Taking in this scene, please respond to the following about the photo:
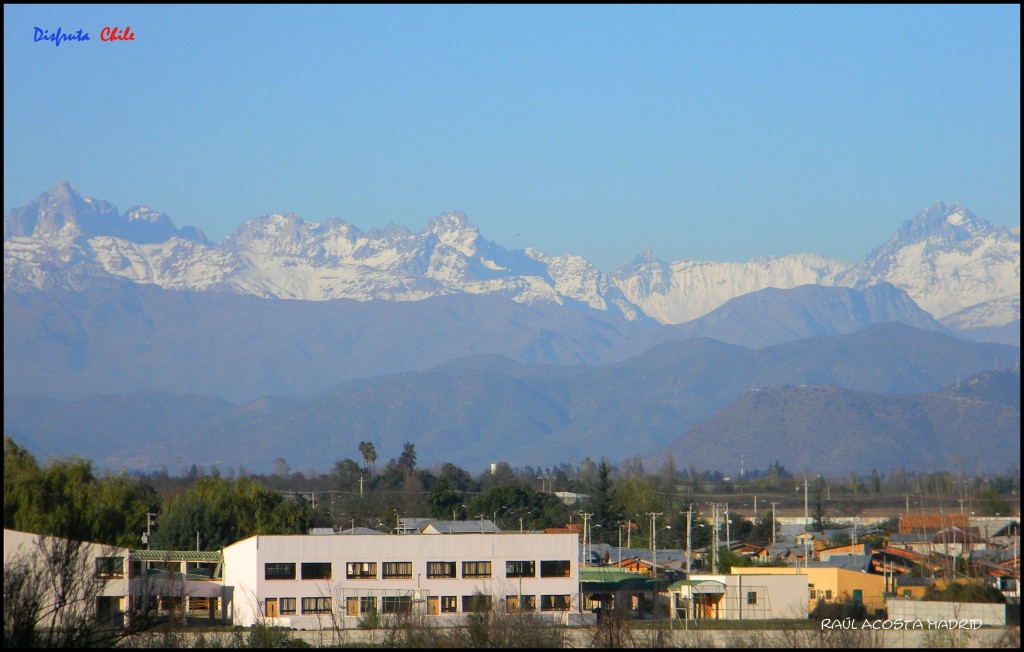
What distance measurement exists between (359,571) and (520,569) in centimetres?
640

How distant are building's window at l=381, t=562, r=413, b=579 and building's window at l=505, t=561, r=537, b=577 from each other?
12.7 ft

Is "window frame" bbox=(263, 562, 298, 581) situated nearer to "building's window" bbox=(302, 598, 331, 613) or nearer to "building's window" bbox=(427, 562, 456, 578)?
"building's window" bbox=(302, 598, 331, 613)

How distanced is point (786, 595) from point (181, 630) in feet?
91.5

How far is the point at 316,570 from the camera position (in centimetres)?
5547

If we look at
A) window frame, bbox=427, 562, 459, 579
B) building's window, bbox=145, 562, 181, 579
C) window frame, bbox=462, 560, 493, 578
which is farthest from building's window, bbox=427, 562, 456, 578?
building's window, bbox=145, 562, 181, 579

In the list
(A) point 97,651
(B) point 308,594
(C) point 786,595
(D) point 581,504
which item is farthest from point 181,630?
(D) point 581,504

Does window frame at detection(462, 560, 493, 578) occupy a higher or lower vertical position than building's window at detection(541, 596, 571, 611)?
higher

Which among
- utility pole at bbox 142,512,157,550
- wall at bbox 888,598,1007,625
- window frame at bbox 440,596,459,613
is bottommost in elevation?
window frame at bbox 440,596,459,613

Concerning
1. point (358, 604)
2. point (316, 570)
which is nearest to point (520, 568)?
point (358, 604)

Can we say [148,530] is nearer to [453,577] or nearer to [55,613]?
[453,577]

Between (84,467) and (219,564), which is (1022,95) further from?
(84,467)

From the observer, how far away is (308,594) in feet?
180

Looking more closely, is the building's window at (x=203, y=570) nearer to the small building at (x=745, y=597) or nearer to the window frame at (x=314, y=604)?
the window frame at (x=314, y=604)

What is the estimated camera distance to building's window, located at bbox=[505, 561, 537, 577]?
56.7 m
